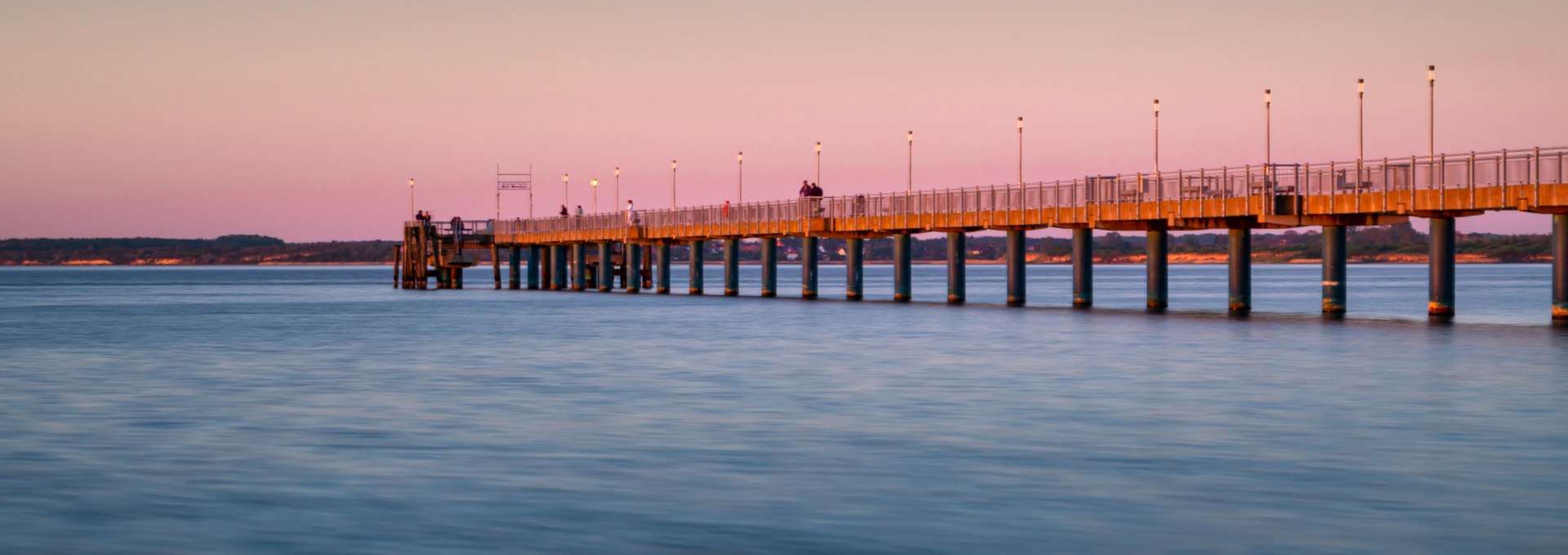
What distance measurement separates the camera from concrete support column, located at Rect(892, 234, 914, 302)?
81812mm

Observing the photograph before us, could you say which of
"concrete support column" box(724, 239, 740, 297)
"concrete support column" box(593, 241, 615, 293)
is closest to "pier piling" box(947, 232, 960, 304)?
"concrete support column" box(724, 239, 740, 297)

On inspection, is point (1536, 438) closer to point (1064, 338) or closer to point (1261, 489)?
point (1261, 489)

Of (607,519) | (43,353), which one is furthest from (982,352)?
(607,519)

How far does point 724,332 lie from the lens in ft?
176

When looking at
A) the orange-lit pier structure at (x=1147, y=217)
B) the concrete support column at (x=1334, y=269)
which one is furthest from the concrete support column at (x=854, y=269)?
the concrete support column at (x=1334, y=269)

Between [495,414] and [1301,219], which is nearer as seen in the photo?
[495,414]

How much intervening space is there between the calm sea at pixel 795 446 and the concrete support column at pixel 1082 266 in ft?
72.5

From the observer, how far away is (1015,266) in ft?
248

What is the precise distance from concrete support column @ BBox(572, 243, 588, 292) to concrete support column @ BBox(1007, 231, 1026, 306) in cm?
4166

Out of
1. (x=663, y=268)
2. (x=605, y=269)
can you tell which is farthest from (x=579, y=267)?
(x=663, y=268)

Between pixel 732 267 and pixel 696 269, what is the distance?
203 inches

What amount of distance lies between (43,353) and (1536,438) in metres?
35.8

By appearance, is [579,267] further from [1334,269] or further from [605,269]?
[1334,269]

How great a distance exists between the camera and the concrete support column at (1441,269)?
53.6 m
